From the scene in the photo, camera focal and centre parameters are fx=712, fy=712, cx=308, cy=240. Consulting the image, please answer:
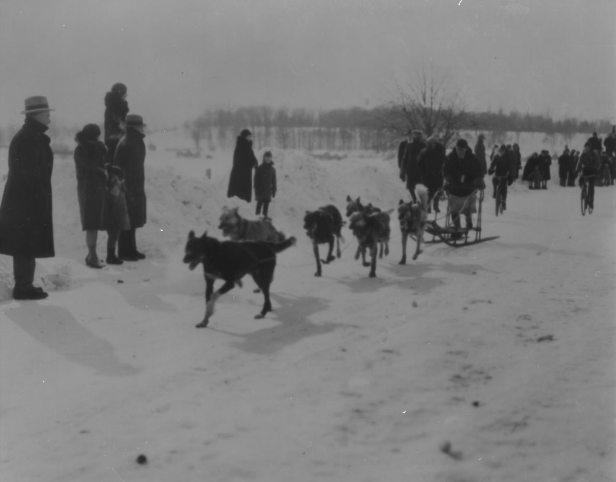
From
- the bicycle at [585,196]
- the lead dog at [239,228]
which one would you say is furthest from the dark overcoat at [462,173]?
the bicycle at [585,196]

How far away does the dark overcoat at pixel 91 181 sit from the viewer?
34.0 ft

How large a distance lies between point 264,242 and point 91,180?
3913 millimetres

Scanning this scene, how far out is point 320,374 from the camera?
593cm

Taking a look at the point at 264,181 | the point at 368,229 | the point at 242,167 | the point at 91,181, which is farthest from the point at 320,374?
the point at 264,181

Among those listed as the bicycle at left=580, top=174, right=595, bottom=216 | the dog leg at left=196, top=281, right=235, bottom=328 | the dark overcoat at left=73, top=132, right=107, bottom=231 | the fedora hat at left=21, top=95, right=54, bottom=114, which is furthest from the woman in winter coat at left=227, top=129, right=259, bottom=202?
the dog leg at left=196, top=281, right=235, bottom=328

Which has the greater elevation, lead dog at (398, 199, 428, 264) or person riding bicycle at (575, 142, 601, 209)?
person riding bicycle at (575, 142, 601, 209)

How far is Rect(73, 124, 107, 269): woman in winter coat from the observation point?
1034cm

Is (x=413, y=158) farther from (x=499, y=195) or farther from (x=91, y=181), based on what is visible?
(x=91, y=181)

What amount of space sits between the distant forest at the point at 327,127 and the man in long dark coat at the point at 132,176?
0.84 meters

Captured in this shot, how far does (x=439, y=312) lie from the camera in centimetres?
783

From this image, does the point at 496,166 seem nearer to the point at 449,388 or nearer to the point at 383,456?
the point at 449,388

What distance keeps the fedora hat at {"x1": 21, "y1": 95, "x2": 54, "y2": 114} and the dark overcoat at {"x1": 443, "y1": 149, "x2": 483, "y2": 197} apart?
753 centimetres

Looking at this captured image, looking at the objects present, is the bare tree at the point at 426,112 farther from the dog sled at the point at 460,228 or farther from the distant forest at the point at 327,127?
the dog sled at the point at 460,228

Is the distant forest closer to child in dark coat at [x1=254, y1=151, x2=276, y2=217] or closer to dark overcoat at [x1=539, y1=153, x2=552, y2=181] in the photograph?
child in dark coat at [x1=254, y1=151, x2=276, y2=217]
